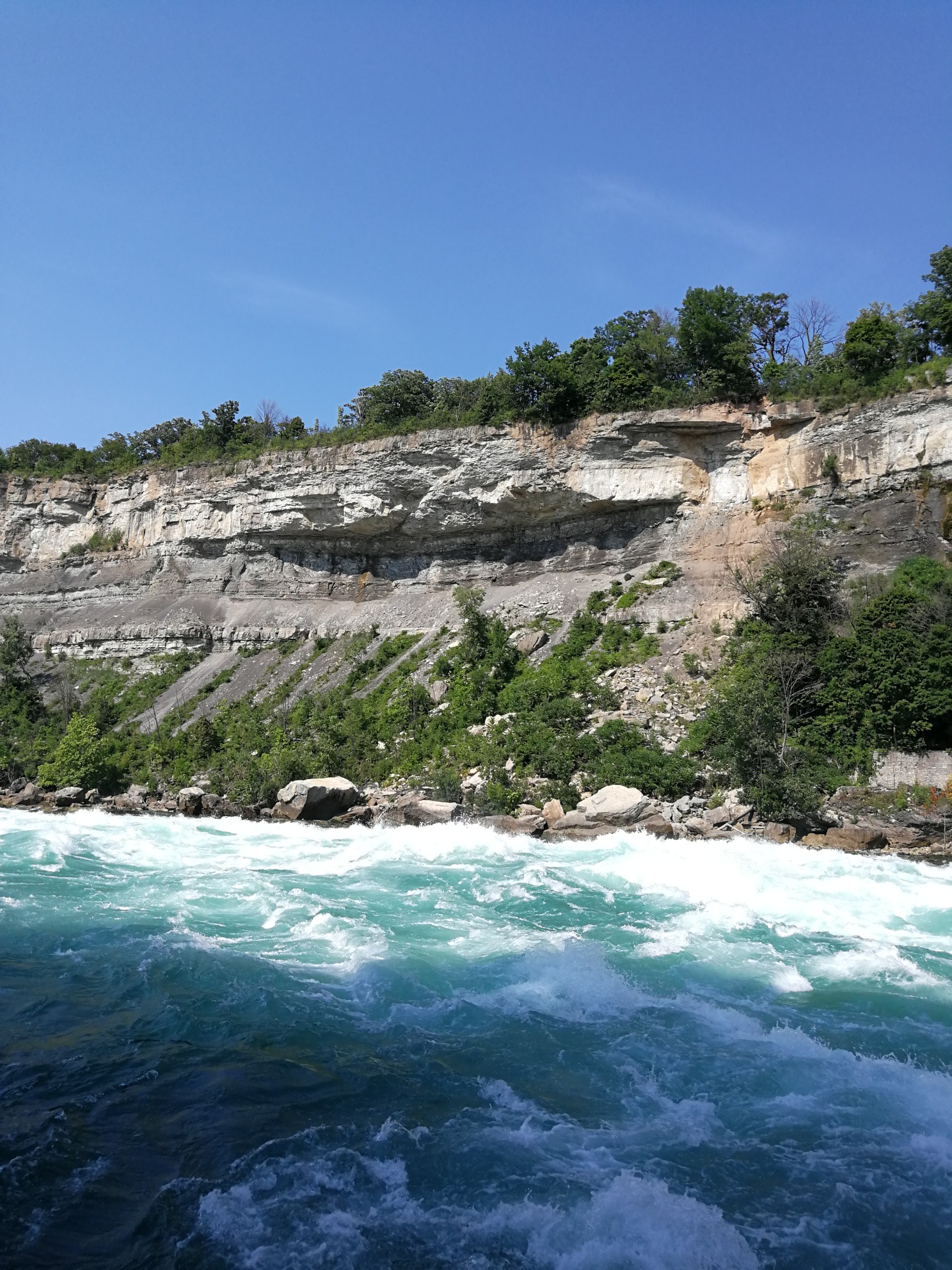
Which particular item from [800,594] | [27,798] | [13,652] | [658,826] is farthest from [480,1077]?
[13,652]

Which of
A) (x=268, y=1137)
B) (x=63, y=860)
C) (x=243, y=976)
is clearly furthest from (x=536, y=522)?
(x=268, y=1137)

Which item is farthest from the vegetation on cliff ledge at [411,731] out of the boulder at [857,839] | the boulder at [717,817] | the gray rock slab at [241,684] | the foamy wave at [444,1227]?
the foamy wave at [444,1227]

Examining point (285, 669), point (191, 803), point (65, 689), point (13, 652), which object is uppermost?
point (13, 652)

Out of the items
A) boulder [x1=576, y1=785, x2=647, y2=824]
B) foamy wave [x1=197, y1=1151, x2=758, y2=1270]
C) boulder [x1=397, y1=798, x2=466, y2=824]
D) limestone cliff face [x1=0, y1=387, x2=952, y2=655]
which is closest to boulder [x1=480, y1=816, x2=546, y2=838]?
boulder [x1=397, y1=798, x2=466, y2=824]

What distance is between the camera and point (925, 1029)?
9625 millimetres

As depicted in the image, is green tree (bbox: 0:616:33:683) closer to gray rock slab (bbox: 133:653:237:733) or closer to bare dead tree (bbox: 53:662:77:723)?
bare dead tree (bbox: 53:662:77:723)

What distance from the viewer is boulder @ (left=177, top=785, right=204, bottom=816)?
26.5 m

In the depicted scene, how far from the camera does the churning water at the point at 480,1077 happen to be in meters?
6.33

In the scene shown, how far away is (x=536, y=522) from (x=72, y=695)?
2417cm

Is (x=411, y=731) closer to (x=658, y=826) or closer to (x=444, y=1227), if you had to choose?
(x=658, y=826)

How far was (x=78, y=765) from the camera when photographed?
2959 centimetres

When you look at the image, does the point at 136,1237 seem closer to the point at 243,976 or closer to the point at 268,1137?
the point at 268,1137

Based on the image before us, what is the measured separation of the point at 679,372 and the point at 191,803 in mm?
28163

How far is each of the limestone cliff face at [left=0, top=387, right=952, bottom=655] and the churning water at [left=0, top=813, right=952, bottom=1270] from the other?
64.5 feet
